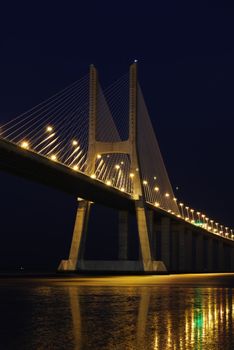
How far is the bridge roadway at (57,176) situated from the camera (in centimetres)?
3738

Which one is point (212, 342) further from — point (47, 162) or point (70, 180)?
point (70, 180)

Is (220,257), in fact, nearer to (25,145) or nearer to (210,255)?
(210,255)

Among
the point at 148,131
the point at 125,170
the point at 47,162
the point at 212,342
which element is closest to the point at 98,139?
the point at 125,170

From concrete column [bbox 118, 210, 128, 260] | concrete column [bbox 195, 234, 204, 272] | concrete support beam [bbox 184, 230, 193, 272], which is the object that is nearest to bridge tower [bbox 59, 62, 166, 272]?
concrete column [bbox 118, 210, 128, 260]

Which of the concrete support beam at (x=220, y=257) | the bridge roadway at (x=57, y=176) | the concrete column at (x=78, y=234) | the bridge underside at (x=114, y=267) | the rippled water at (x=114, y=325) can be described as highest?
the concrete support beam at (x=220, y=257)

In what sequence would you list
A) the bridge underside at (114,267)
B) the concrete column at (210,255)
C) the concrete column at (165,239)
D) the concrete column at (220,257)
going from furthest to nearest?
1. the concrete column at (220,257)
2. the concrete column at (210,255)
3. the concrete column at (165,239)
4. the bridge underside at (114,267)

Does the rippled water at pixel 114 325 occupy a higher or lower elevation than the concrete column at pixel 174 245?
lower

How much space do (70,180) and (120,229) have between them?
69.5ft

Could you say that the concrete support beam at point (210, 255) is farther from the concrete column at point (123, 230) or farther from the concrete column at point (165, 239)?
the concrete column at point (123, 230)

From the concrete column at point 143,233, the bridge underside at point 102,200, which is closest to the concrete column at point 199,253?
the bridge underside at point 102,200

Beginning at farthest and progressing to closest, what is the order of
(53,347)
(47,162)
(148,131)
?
(148,131) < (47,162) < (53,347)

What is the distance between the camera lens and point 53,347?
9031 mm

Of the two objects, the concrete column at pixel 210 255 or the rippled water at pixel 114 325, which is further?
the concrete column at pixel 210 255

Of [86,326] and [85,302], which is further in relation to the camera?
[85,302]
